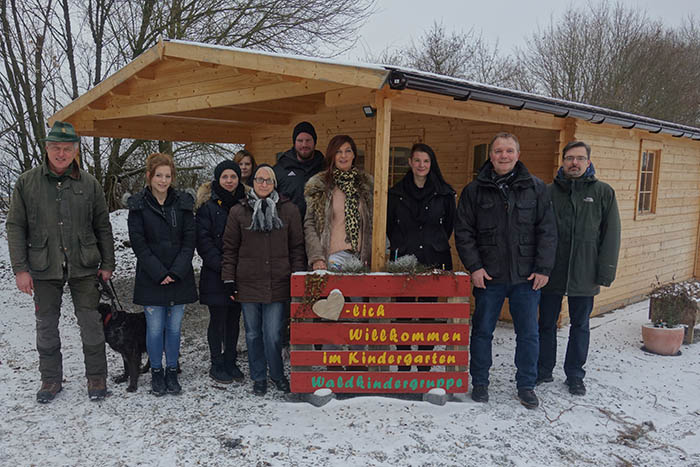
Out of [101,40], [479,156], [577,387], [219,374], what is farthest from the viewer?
[101,40]

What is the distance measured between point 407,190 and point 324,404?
5.84ft

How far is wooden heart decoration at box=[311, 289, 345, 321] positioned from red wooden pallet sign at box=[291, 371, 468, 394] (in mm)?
463

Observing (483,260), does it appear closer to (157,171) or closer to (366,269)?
(366,269)

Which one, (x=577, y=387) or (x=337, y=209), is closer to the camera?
(x=337, y=209)

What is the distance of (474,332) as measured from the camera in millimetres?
3904

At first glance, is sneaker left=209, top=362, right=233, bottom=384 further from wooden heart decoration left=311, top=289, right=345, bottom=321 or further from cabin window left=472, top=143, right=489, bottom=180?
cabin window left=472, top=143, right=489, bottom=180

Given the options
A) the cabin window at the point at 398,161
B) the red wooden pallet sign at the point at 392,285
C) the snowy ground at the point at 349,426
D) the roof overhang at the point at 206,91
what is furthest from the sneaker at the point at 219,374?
the cabin window at the point at 398,161

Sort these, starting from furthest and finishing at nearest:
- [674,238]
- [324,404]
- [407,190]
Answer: [674,238] → [407,190] → [324,404]

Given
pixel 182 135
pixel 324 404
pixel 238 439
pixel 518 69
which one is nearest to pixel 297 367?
pixel 324 404

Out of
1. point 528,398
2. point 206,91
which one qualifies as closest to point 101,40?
point 206,91

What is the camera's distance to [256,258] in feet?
12.3

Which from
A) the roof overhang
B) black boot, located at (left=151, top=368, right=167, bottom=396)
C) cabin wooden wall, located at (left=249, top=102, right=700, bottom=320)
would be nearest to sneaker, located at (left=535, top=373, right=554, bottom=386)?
cabin wooden wall, located at (left=249, top=102, right=700, bottom=320)

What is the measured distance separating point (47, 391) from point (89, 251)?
1125mm

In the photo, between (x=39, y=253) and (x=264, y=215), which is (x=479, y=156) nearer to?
(x=264, y=215)
